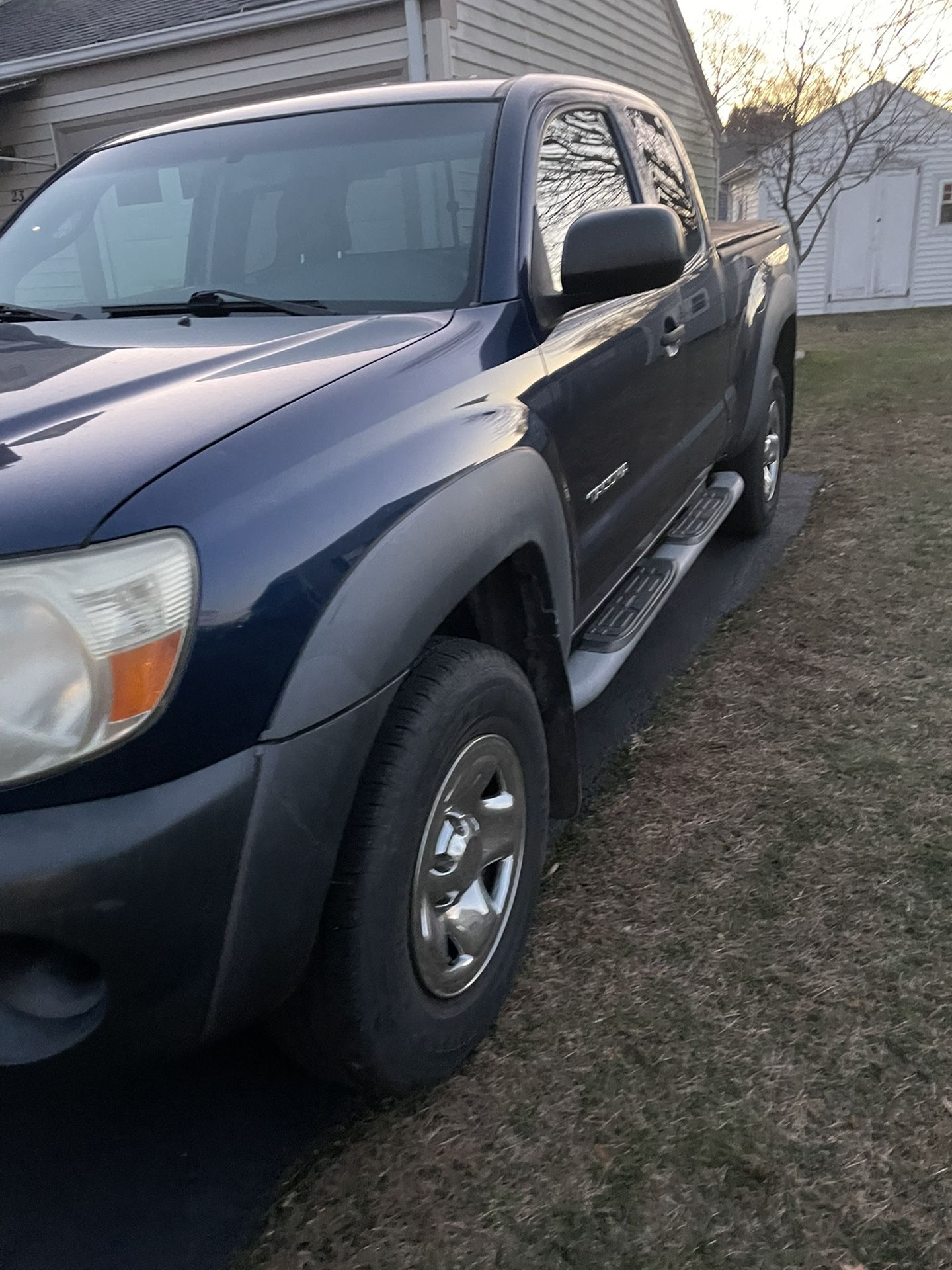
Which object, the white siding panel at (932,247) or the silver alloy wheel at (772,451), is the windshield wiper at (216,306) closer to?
the silver alloy wheel at (772,451)

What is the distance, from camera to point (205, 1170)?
1.87m

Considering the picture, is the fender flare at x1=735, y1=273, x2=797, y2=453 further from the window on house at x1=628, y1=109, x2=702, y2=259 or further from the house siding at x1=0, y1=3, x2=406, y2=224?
the house siding at x1=0, y1=3, x2=406, y2=224

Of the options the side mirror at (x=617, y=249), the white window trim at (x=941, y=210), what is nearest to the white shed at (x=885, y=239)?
the white window trim at (x=941, y=210)

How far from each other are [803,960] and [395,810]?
1.17m

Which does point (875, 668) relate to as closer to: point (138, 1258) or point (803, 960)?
point (803, 960)

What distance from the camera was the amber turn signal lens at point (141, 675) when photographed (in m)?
1.30

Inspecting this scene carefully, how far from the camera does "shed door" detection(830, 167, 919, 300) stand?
858 inches

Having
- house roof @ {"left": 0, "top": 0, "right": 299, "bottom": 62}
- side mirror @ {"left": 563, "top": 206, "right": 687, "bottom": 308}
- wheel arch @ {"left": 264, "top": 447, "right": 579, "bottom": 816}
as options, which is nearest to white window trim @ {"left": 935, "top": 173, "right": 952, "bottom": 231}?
house roof @ {"left": 0, "top": 0, "right": 299, "bottom": 62}

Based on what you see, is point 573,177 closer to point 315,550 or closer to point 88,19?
point 315,550

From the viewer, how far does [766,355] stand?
4617 millimetres

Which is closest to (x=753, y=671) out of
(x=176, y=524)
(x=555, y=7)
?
(x=176, y=524)

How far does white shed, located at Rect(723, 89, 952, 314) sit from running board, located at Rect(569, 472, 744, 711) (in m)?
19.6

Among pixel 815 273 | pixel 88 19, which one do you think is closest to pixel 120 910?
pixel 88 19

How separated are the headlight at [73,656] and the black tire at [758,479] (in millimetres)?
3848
